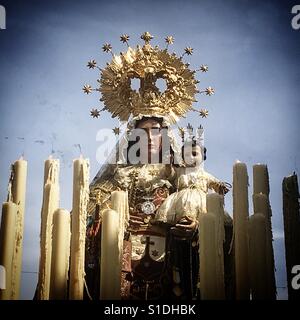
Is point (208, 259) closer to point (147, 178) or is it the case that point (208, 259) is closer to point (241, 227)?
point (241, 227)

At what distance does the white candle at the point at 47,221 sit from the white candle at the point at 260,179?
1.32 m

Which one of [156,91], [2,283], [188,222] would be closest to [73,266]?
[2,283]

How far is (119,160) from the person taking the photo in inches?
261

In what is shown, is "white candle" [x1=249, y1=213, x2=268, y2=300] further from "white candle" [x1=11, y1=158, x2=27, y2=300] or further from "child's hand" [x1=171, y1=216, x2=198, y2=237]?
"child's hand" [x1=171, y1=216, x2=198, y2=237]

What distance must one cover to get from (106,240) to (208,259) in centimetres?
60

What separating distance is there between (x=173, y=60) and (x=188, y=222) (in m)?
2.74

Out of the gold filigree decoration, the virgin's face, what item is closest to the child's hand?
the virgin's face

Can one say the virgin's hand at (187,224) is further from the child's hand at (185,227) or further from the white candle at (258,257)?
the white candle at (258,257)

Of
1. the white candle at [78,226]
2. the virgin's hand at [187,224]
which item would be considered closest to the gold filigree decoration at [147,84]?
the virgin's hand at [187,224]

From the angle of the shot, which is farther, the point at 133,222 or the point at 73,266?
the point at 133,222

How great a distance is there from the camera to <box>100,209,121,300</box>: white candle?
3.10 m

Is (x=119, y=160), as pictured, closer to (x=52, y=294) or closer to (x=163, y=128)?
(x=163, y=128)

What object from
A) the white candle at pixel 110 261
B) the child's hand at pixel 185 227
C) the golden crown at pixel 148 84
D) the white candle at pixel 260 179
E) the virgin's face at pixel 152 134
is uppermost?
the golden crown at pixel 148 84

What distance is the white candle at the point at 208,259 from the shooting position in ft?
10.1
